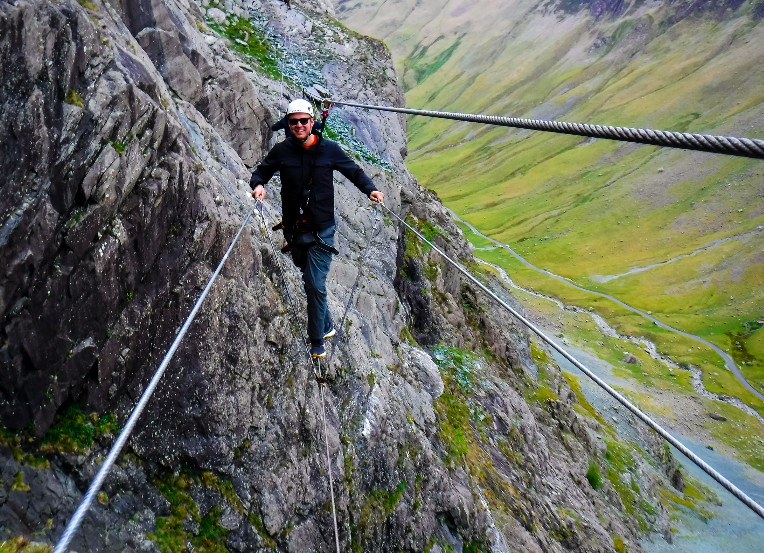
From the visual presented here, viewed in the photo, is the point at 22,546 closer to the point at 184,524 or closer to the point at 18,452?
the point at 18,452

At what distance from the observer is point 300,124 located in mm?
9906

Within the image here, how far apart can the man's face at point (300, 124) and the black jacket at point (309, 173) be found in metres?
0.21

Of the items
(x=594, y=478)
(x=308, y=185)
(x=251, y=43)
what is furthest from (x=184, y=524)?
(x=594, y=478)

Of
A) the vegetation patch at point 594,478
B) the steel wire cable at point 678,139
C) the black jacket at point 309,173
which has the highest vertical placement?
the steel wire cable at point 678,139

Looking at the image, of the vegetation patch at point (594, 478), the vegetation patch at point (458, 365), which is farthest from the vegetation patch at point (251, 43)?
the vegetation patch at point (594, 478)

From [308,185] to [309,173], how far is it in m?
0.24

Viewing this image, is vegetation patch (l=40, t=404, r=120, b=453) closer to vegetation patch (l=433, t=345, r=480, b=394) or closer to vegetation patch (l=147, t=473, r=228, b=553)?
vegetation patch (l=147, t=473, r=228, b=553)

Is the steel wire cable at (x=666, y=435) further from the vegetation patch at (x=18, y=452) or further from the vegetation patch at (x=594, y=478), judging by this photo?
the vegetation patch at (x=594, y=478)

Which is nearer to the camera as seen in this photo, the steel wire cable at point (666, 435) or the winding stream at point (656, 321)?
the steel wire cable at point (666, 435)

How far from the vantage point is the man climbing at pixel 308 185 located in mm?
10281

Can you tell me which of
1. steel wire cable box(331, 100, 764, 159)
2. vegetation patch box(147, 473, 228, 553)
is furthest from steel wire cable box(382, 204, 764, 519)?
vegetation patch box(147, 473, 228, 553)

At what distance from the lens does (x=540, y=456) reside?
29.6 meters

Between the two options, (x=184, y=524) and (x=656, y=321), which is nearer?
(x=184, y=524)

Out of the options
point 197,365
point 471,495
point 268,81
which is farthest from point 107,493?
point 268,81
